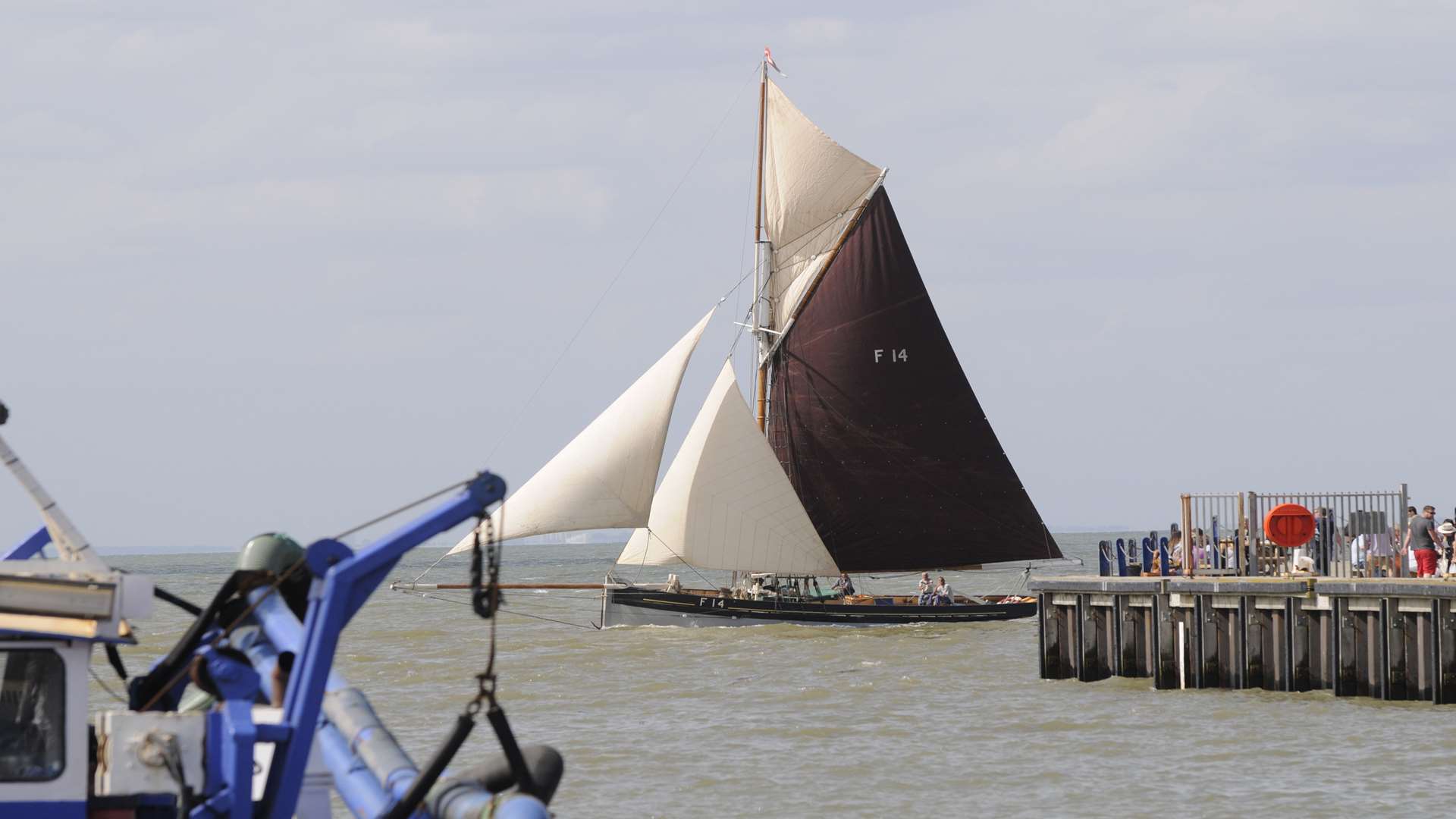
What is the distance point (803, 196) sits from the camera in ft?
202

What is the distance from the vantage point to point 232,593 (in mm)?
13391

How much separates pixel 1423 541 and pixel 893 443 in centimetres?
Result: 2733

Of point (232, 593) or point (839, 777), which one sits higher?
point (232, 593)

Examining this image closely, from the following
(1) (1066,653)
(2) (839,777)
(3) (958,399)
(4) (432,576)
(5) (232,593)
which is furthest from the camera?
(4) (432,576)

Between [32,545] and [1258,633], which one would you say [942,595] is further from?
[32,545]

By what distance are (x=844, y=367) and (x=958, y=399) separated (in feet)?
12.5

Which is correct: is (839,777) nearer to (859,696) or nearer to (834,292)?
(859,696)

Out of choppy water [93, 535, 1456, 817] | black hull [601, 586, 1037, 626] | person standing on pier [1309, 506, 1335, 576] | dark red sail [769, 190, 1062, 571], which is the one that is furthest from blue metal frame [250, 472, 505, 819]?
dark red sail [769, 190, 1062, 571]

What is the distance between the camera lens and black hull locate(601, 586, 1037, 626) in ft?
183

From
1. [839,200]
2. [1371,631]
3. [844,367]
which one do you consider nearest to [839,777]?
[1371,631]

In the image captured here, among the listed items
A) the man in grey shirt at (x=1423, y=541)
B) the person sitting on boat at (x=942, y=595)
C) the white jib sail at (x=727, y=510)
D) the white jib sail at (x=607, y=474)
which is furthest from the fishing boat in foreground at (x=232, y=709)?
the person sitting on boat at (x=942, y=595)

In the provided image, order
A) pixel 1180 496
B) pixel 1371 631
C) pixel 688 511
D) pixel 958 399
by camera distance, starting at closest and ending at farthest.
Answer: pixel 1371 631, pixel 1180 496, pixel 688 511, pixel 958 399

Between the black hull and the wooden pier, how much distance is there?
63.5ft

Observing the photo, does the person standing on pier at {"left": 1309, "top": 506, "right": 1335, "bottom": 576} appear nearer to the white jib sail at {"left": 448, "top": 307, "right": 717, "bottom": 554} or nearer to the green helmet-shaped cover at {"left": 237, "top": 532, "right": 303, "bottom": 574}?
the green helmet-shaped cover at {"left": 237, "top": 532, "right": 303, "bottom": 574}
